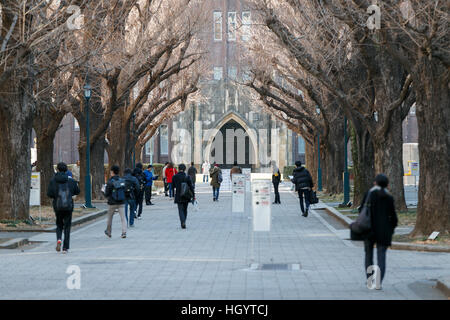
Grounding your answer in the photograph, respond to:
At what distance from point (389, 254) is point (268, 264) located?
9.12 ft

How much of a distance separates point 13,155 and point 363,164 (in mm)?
11060

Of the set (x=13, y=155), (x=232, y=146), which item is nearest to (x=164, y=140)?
(x=232, y=146)

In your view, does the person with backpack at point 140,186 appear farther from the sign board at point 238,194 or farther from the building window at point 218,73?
the building window at point 218,73

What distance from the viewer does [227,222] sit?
2391 centimetres

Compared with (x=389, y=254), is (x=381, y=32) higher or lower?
higher

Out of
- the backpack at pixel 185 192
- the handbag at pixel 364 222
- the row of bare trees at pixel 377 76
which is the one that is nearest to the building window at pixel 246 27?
the row of bare trees at pixel 377 76

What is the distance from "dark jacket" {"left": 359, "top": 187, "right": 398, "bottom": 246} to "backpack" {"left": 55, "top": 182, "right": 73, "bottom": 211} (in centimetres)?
701

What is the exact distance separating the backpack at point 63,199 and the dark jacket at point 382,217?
701 cm

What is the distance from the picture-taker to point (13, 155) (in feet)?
69.5

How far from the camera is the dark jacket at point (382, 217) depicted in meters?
10.5

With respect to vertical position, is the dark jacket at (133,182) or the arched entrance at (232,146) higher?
the arched entrance at (232,146)

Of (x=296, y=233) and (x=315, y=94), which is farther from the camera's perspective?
(x=315, y=94)
